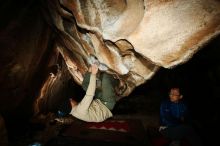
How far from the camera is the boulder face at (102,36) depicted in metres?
4.21

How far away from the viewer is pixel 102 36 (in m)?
5.29

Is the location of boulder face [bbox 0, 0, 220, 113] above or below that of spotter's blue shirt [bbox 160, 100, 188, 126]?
above

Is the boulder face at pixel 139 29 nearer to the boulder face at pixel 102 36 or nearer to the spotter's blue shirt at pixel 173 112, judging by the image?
the boulder face at pixel 102 36

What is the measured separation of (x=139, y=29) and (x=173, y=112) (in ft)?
6.18

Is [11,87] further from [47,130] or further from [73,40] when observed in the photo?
[47,130]

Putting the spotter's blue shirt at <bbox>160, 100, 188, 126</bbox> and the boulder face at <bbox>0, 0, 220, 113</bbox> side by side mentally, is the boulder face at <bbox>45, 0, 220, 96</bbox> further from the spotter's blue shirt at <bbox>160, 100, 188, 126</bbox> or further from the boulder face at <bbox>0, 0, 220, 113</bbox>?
the spotter's blue shirt at <bbox>160, 100, 188, 126</bbox>

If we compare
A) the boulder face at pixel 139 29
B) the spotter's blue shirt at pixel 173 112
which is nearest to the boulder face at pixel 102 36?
the boulder face at pixel 139 29

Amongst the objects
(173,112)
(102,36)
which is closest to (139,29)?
(102,36)

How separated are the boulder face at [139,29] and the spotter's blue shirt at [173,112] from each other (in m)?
0.90

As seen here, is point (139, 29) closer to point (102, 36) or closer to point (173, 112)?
point (102, 36)

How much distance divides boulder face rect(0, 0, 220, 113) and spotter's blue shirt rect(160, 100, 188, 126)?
3.02ft

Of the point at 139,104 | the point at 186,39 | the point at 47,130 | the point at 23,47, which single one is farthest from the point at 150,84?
the point at 186,39

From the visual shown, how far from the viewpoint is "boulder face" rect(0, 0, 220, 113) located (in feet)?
13.8

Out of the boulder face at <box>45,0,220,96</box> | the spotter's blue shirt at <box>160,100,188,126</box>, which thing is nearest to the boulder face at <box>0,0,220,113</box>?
the boulder face at <box>45,0,220,96</box>
